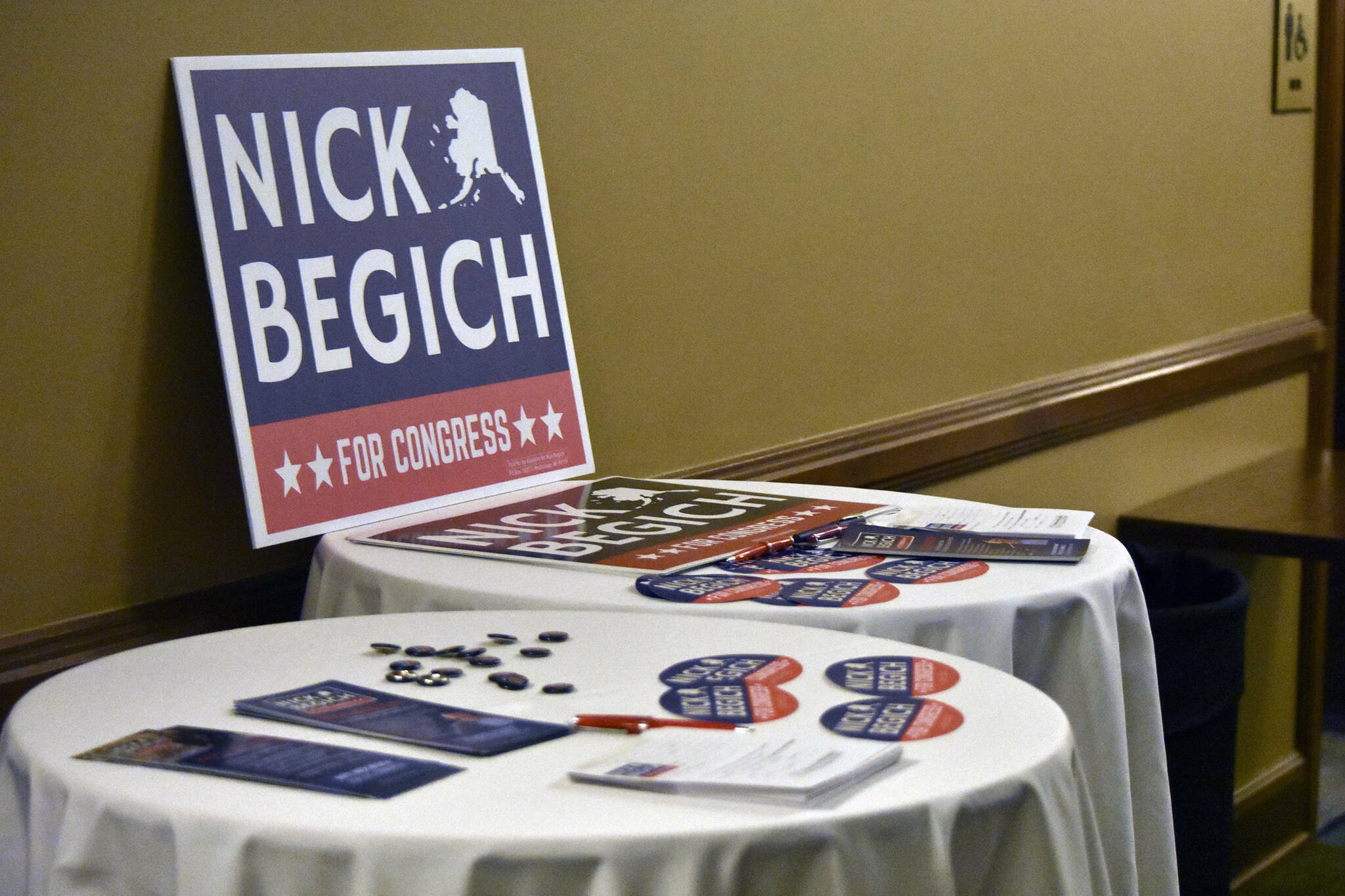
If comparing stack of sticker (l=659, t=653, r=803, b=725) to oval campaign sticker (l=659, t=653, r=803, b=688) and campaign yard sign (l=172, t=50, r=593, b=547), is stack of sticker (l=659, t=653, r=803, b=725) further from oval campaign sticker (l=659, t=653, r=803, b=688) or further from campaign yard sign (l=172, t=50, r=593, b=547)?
campaign yard sign (l=172, t=50, r=593, b=547)

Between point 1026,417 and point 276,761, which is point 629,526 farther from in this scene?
point 1026,417

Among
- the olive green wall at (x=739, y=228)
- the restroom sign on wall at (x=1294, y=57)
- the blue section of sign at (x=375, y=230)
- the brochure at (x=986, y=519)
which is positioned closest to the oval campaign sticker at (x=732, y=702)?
the brochure at (x=986, y=519)

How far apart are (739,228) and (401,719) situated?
4.34ft

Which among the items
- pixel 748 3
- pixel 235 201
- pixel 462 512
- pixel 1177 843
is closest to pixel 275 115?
pixel 235 201

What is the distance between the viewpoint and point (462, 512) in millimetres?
1602

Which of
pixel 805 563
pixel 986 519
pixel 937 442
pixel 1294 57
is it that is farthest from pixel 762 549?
pixel 1294 57

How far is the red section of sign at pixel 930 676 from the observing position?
3.33ft

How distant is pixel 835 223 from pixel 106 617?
1.31m

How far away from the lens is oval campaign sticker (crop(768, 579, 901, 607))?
124 cm

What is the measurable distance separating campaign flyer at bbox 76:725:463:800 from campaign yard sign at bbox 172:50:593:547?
1.74 ft

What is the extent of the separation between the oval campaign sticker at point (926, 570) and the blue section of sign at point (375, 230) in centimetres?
56

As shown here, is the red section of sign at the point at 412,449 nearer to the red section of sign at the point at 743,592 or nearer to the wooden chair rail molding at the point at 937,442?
the wooden chair rail molding at the point at 937,442

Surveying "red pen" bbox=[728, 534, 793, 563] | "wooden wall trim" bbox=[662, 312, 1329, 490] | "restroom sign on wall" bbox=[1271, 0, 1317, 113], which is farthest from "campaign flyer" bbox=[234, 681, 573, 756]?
"restroom sign on wall" bbox=[1271, 0, 1317, 113]

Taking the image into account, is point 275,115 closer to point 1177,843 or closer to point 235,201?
point 235,201
